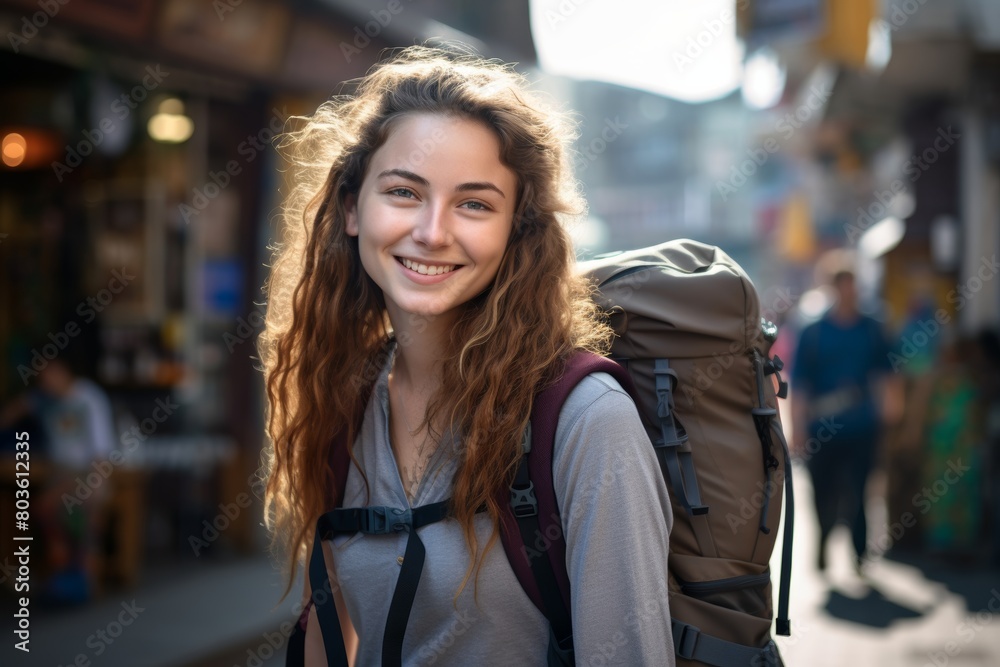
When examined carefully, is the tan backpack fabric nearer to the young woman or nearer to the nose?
the young woman

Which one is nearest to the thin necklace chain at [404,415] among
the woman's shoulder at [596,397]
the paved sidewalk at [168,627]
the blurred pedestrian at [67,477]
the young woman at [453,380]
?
the young woman at [453,380]

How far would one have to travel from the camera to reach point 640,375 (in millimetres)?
2006

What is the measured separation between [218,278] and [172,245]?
541 millimetres

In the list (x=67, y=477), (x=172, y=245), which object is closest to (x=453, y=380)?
(x=67, y=477)

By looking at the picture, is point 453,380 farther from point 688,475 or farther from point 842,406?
point 842,406

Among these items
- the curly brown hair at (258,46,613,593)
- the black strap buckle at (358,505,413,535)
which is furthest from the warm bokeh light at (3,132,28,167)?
the black strap buckle at (358,505,413,535)

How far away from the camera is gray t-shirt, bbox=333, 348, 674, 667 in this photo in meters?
1.68

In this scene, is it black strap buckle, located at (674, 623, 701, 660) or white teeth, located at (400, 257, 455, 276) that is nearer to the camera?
black strap buckle, located at (674, 623, 701, 660)

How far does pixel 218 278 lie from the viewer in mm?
8266

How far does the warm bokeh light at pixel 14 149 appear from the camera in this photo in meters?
7.53

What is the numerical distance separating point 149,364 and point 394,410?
6.83 meters

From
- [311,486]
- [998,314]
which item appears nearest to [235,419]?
[311,486]

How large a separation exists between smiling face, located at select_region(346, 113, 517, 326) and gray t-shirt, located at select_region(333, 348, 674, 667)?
35 cm

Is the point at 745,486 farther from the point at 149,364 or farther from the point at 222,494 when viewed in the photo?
the point at 149,364
